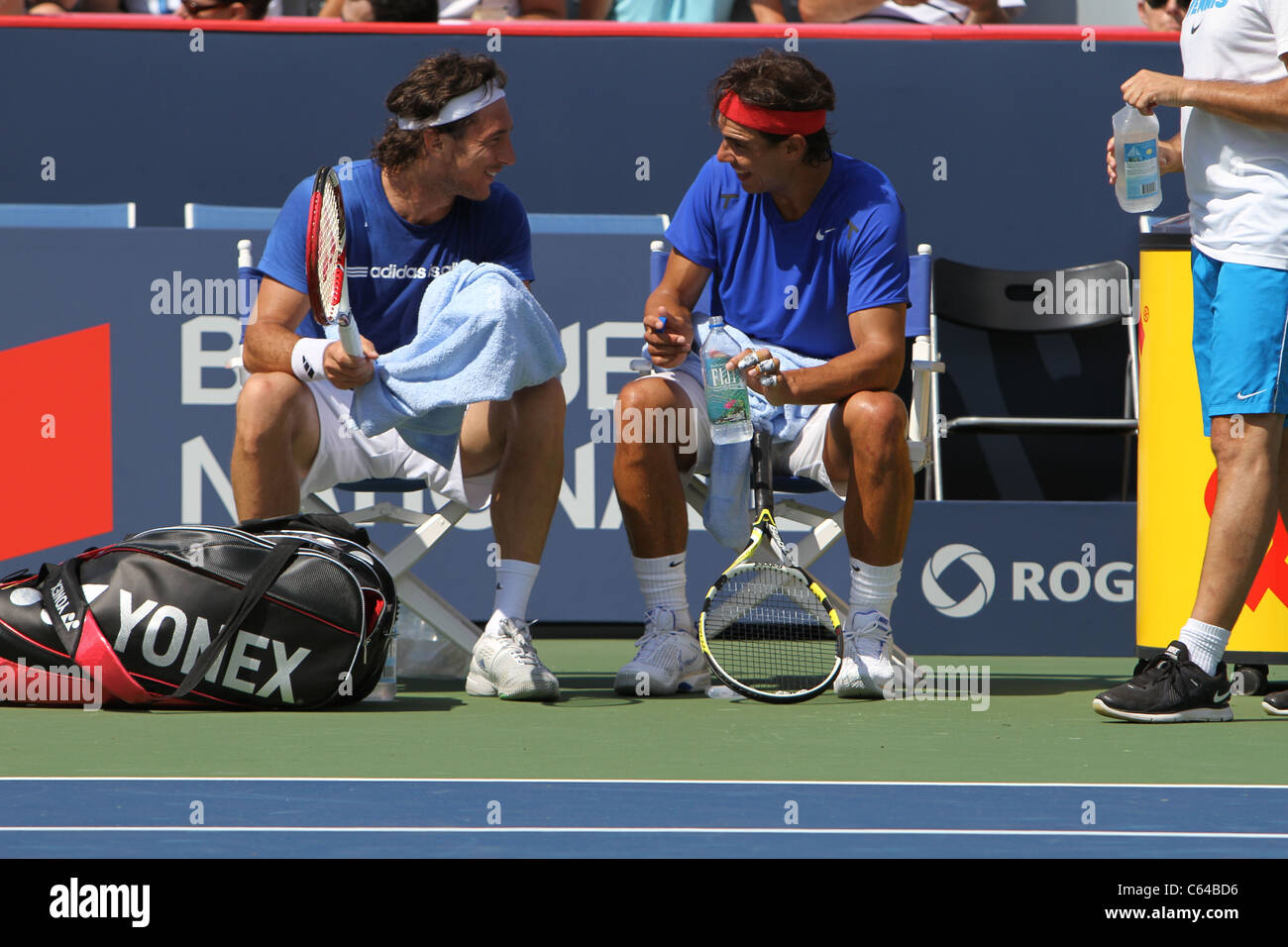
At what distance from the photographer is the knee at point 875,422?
3.85 m

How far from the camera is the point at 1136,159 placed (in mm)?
3744

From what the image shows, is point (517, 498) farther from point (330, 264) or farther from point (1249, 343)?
point (1249, 343)

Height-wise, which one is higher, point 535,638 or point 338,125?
point 338,125

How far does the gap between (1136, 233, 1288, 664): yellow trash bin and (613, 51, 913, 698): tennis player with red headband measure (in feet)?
2.64

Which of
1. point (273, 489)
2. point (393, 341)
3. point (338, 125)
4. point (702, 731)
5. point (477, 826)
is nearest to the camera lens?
point (477, 826)

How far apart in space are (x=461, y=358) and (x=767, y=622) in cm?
89

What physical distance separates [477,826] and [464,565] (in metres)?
2.99

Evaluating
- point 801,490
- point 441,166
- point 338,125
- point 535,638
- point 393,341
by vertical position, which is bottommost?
point 535,638

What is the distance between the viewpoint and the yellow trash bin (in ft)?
14.1

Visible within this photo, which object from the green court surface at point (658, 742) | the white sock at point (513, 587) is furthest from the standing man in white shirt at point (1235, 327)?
the white sock at point (513, 587)

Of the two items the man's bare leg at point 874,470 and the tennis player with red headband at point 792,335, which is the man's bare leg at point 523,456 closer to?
the tennis player with red headband at point 792,335

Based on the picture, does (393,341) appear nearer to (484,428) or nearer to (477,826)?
(484,428)

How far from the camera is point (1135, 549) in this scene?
5.24m
